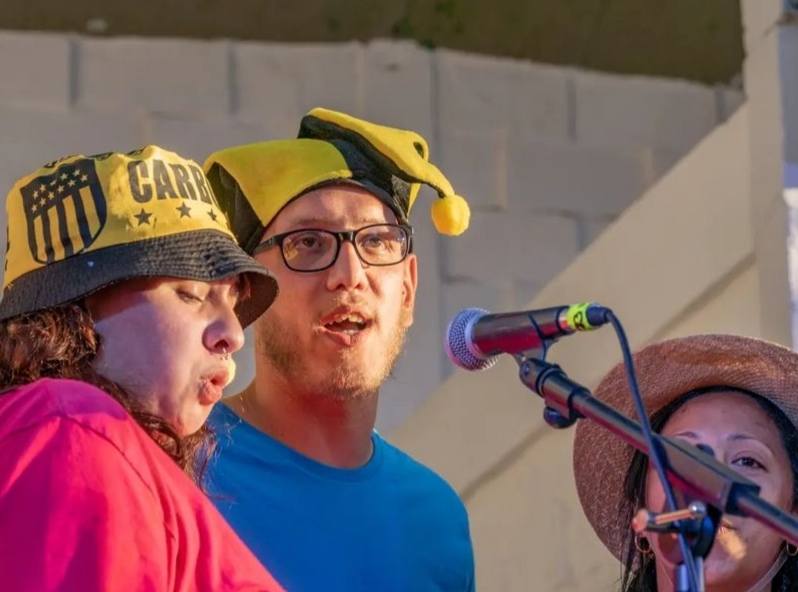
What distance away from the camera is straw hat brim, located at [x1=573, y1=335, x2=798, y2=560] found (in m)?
3.11

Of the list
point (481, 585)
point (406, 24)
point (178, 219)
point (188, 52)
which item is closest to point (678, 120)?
point (406, 24)

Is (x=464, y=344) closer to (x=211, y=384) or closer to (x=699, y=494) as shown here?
(x=211, y=384)

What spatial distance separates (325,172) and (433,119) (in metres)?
2.47

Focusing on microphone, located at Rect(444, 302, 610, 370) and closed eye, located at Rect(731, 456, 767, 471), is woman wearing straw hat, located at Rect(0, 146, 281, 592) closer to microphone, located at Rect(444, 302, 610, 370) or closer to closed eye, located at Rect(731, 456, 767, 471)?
microphone, located at Rect(444, 302, 610, 370)

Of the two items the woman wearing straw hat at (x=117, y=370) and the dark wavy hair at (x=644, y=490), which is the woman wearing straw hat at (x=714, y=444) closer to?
the dark wavy hair at (x=644, y=490)

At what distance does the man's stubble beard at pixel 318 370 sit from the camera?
10.6 feet

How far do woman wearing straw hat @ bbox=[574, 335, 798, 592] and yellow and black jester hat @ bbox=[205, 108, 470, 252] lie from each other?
0.48 m

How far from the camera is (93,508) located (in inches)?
83.5

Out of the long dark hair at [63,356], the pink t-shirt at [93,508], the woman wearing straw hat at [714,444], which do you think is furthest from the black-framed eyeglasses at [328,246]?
the pink t-shirt at [93,508]

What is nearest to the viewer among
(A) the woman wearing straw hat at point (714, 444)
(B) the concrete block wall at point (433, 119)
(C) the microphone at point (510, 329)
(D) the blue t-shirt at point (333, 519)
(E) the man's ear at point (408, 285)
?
(C) the microphone at point (510, 329)

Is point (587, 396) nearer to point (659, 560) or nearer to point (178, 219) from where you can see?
point (178, 219)

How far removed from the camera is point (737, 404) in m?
3.11

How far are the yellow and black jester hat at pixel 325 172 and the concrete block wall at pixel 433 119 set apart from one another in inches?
80.0

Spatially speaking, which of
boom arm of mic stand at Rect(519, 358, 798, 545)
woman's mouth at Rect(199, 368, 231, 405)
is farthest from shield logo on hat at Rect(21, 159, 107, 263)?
boom arm of mic stand at Rect(519, 358, 798, 545)
